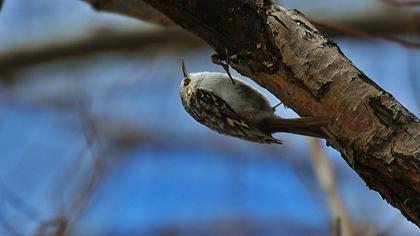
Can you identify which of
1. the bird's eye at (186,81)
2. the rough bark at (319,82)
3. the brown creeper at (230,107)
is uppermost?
the bird's eye at (186,81)

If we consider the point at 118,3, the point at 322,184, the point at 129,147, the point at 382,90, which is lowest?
the point at 382,90

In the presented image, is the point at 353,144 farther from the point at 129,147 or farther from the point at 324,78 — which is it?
the point at 129,147

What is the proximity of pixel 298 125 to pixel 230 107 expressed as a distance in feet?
2.00

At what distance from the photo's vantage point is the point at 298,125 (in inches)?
86.6

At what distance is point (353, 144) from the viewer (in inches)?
76.9

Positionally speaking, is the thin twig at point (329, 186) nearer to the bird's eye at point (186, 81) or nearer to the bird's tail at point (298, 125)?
the bird's tail at point (298, 125)

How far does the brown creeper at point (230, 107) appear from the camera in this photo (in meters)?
2.70

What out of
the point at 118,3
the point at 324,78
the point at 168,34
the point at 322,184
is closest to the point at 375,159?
the point at 324,78

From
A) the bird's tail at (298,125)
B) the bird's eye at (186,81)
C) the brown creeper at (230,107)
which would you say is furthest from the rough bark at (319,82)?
the bird's eye at (186,81)

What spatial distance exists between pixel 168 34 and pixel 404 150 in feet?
11.2

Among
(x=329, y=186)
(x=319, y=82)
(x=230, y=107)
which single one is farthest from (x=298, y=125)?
(x=329, y=186)

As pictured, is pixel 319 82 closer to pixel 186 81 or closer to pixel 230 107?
pixel 230 107

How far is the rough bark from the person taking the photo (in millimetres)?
1900

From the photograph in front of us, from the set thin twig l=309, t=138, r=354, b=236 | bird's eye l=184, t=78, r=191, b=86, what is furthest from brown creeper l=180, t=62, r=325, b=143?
thin twig l=309, t=138, r=354, b=236
